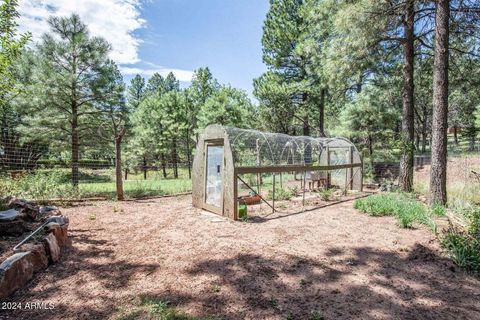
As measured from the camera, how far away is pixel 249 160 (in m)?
8.40

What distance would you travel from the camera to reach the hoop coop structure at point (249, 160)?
6.05 metres

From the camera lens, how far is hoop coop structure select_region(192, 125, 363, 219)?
6.05 meters

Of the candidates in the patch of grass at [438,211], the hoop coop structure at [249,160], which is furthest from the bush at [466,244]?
the hoop coop structure at [249,160]

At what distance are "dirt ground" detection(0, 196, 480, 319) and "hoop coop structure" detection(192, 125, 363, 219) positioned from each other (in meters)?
1.18

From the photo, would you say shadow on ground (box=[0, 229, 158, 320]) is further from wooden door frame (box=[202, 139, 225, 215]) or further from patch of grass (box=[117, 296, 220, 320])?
wooden door frame (box=[202, 139, 225, 215])

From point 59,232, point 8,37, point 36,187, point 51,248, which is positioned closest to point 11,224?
point 59,232

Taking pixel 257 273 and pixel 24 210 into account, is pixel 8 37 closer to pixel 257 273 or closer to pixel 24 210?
pixel 24 210

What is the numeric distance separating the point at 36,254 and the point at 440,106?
26.5 ft

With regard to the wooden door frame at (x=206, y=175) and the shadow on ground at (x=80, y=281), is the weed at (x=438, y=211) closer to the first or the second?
the wooden door frame at (x=206, y=175)

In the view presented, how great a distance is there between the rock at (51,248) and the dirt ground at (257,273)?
0.42 feet

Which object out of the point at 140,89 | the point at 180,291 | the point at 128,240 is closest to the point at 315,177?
the point at 128,240

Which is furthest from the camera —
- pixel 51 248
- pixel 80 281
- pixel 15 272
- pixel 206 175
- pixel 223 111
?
pixel 223 111

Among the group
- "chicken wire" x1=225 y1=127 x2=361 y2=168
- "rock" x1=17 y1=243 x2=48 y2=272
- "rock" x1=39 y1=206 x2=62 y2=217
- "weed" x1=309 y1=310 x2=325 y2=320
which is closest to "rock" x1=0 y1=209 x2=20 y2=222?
"rock" x1=39 y1=206 x2=62 y2=217

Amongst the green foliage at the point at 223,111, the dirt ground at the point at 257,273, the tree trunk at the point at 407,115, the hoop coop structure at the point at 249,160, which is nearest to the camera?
the dirt ground at the point at 257,273
